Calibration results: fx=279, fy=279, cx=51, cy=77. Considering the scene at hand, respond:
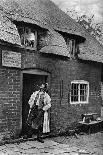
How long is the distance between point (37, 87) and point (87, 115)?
3.52 m

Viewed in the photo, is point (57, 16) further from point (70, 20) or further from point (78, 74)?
point (78, 74)

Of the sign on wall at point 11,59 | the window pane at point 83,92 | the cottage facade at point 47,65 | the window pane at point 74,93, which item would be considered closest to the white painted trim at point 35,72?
the cottage facade at point 47,65

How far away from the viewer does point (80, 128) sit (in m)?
13.1

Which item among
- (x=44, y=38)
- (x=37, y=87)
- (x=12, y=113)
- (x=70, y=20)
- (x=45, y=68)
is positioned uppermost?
(x=70, y=20)

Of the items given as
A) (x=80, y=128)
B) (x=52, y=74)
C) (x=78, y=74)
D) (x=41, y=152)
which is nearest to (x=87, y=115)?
(x=80, y=128)

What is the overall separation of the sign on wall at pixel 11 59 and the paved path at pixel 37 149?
2680 mm

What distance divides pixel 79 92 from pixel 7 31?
5347mm

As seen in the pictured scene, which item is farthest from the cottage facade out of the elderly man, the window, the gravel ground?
the gravel ground

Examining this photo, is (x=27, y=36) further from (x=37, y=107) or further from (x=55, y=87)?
(x=37, y=107)

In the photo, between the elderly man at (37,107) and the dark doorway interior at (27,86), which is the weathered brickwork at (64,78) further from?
the elderly man at (37,107)

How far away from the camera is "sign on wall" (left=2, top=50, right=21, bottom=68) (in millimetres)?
9234

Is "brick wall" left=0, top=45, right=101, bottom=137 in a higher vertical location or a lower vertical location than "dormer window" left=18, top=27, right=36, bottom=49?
lower

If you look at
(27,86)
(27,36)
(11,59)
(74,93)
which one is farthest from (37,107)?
(74,93)

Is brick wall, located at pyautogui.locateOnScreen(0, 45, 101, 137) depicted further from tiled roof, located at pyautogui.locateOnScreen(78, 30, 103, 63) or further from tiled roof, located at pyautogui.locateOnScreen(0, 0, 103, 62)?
tiled roof, located at pyautogui.locateOnScreen(0, 0, 103, 62)
